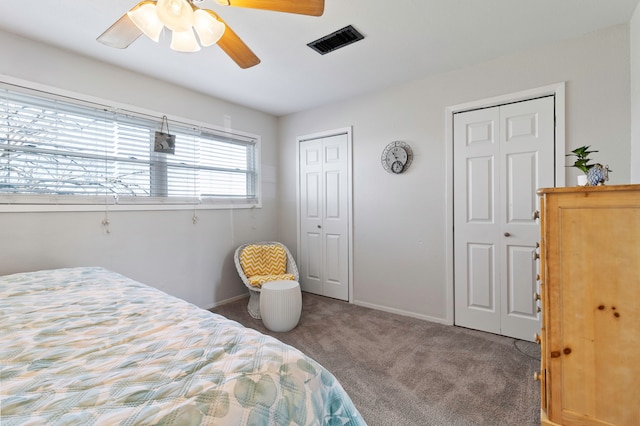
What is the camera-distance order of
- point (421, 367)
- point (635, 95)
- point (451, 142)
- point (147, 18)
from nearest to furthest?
point (147, 18)
point (635, 95)
point (421, 367)
point (451, 142)

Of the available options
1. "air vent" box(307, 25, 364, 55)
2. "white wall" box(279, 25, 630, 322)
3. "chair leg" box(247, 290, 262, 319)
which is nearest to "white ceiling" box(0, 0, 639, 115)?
"air vent" box(307, 25, 364, 55)

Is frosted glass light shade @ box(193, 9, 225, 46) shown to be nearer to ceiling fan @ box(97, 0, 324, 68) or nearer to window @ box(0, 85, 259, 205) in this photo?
ceiling fan @ box(97, 0, 324, 68)

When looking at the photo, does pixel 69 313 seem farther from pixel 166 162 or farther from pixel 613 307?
pixel 613 307

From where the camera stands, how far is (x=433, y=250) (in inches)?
116

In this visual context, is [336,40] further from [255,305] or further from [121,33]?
[255,305]

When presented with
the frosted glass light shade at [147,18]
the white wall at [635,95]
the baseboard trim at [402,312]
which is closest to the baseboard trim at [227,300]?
the baseboard trim at [402,312]

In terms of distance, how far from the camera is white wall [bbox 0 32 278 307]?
7.26 ft

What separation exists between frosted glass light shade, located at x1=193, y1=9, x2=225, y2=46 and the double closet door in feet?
7.42

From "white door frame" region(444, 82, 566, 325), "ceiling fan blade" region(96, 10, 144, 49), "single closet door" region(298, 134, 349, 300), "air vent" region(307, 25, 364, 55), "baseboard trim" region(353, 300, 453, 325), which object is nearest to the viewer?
"ceiling fan blade" region(96, 10, 144, 49)

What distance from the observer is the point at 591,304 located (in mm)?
1275

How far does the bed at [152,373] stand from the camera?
0.68m

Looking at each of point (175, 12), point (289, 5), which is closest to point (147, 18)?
point (175, 12)

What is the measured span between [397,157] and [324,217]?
3.97ft

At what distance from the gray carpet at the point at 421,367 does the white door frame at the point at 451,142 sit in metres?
0.51
